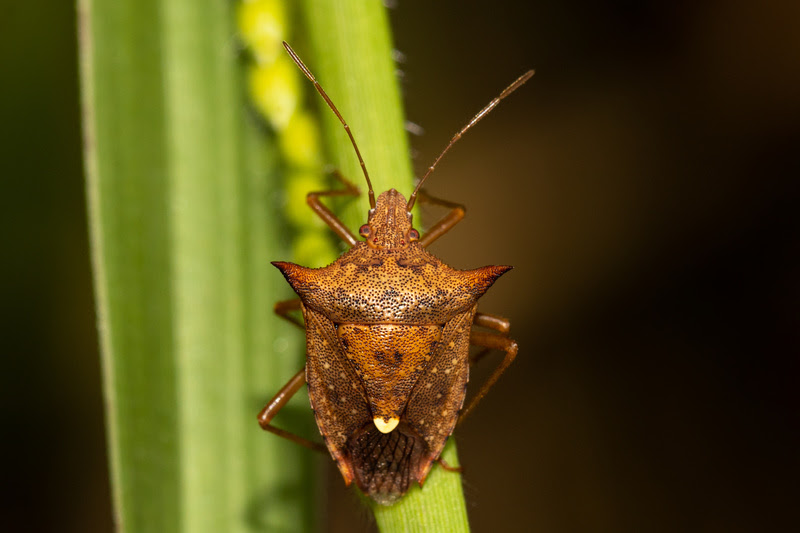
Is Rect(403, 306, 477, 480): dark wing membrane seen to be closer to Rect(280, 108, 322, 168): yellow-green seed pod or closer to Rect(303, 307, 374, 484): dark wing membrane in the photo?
Rect(303, 307, 374, 484): dark wing membrane

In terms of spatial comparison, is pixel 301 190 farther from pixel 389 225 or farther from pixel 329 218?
pixel 389 225

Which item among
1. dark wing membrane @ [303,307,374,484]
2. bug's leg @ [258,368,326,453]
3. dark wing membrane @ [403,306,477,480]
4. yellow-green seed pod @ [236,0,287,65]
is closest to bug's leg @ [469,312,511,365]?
dark wing membrane @ [403,306,477,480]

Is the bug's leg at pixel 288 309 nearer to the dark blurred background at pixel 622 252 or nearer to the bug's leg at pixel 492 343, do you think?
the bug's leg at pixel 492 343

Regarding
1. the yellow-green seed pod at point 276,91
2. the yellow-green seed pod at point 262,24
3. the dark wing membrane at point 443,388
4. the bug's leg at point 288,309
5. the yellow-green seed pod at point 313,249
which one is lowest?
the dark wing membrane at point 443,388

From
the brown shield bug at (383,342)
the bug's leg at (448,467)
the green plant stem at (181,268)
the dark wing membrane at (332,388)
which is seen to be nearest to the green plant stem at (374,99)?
the bug's leg at (448,467)

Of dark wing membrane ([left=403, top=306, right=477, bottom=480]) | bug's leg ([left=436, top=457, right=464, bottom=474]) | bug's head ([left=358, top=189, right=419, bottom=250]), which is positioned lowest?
bug's leg ([left=436, top=457, right=464, bottom=474])

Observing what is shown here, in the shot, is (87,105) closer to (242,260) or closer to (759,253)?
(242,260)

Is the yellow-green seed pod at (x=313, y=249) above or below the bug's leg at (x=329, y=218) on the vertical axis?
below
